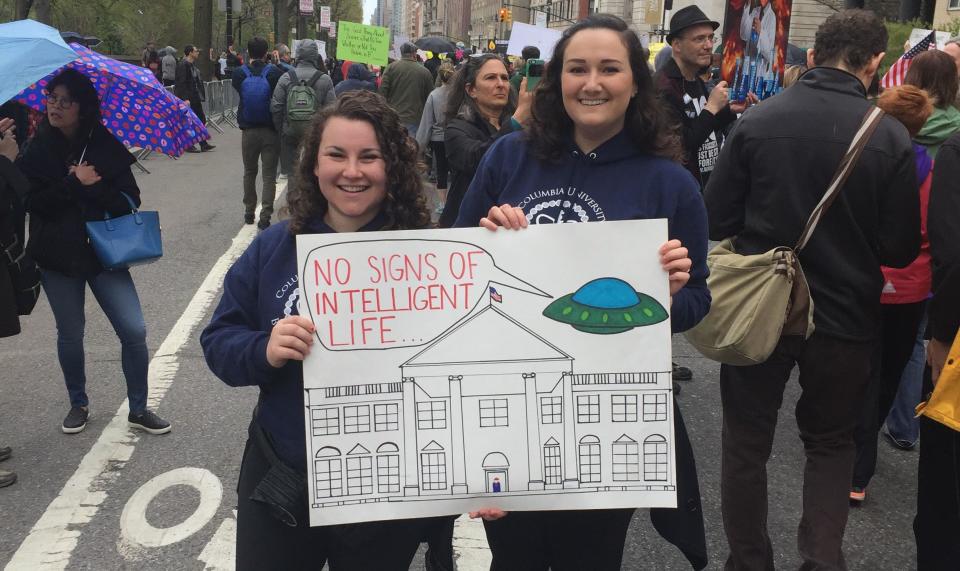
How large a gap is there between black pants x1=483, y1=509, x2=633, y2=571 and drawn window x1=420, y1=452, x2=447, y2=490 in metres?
0.37

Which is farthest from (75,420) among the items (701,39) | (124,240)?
(701,39)

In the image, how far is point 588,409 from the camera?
189cm

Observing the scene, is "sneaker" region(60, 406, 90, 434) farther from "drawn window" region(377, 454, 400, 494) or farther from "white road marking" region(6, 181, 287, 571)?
"drawn window" region(377, 454, 400, 494)

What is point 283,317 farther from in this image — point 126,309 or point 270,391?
point 126,309

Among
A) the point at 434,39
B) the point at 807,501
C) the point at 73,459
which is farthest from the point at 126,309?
the point at 434,39

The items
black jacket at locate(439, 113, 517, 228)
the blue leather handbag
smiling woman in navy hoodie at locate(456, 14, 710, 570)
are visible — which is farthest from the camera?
black jacket at locate(439, 113, 517, 228)

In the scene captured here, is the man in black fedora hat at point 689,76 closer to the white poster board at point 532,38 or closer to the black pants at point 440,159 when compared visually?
the black pants at point 440,159

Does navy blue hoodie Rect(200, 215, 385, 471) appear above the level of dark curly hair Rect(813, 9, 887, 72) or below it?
below

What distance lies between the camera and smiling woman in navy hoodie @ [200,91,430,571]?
196 cm

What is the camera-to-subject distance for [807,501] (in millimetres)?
2898

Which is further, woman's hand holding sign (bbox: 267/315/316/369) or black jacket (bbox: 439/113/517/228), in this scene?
black jacket (bbox: 439/113/517/228)

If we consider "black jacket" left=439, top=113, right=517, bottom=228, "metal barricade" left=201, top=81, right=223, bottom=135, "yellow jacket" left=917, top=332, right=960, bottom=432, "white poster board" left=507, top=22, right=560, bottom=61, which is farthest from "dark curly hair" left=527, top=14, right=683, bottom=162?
"metal barricade" left=201, top=81, right=223, bottom=135

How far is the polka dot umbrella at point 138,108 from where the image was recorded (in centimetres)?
400

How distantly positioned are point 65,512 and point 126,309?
103 cm
